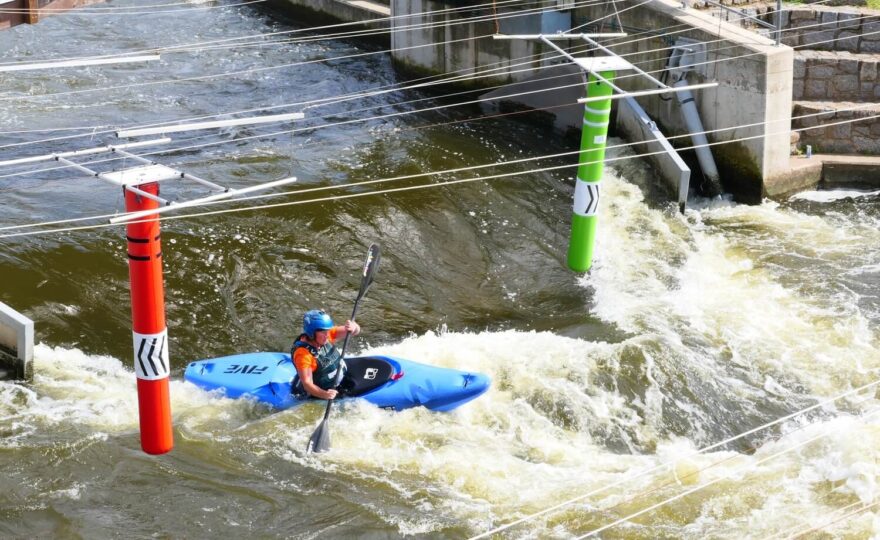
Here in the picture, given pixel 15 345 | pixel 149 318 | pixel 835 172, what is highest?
pixel 149 318

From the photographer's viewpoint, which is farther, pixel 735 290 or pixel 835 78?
pixel 835 78

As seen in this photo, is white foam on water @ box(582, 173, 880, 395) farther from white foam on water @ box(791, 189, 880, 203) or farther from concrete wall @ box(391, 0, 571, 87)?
concrete wall @ box(391, 0, 571, 87)

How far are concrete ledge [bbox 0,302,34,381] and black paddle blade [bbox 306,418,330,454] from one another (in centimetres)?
262

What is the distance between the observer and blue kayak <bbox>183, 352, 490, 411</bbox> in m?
8.77

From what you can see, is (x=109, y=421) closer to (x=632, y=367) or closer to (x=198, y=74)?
(x=632, y=367)

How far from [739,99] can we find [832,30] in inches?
125

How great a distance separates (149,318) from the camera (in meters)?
6.76

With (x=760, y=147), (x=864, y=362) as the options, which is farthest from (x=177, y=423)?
(x=760, y=147)

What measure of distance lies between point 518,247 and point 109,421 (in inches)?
204

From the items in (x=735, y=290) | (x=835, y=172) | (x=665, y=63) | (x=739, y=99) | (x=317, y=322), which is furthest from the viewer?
(x=665, y=63)

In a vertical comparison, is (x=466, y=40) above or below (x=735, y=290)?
above

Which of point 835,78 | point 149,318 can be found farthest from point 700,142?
point 149,318

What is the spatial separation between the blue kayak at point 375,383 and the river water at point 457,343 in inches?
5.0

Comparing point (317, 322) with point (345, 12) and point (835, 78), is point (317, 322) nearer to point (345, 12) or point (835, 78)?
point (835, 78)
